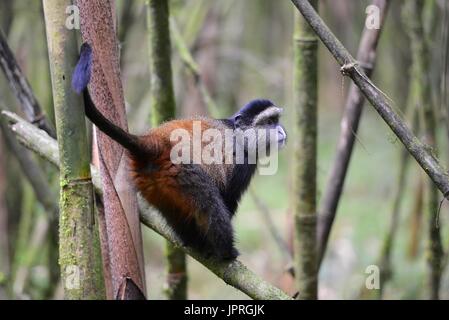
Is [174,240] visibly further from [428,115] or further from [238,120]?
[428,115]

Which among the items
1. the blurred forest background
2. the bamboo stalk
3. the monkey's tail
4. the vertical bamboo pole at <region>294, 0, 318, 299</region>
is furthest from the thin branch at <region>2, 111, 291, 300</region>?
the bamboo stalk

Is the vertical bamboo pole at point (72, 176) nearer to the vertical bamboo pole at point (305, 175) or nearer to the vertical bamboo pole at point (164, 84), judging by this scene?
the vertical bamboo pole at point (164, 84)

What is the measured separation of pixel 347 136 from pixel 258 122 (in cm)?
44

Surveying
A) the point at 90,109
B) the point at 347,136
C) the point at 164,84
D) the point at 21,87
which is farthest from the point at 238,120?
the point at 90,109

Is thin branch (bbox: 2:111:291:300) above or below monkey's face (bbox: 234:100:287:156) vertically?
below

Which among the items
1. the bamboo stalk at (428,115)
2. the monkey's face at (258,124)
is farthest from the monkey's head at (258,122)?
the bamboo stalk at (428,115)

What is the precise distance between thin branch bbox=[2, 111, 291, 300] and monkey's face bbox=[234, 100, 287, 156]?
52cm

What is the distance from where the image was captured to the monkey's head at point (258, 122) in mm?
2627

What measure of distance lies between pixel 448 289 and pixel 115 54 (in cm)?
295

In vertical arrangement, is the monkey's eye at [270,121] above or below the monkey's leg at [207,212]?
above

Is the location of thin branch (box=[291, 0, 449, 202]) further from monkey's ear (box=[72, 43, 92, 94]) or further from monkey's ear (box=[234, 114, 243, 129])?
monkey's ear (box=[234, 114, 243, 129])

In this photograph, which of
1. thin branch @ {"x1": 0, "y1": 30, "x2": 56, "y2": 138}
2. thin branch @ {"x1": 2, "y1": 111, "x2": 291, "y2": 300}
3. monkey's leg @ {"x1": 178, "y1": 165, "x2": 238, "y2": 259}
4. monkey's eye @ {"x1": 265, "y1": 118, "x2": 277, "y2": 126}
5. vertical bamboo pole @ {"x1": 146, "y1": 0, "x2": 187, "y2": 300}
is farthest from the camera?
monkey's eye @ {"x1": 265, "y1": 118, "x2": 277, "y2": 126}

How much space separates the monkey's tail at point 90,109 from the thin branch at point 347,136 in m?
Result: 1.02

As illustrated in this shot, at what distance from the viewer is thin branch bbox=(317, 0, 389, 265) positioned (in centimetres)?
274
